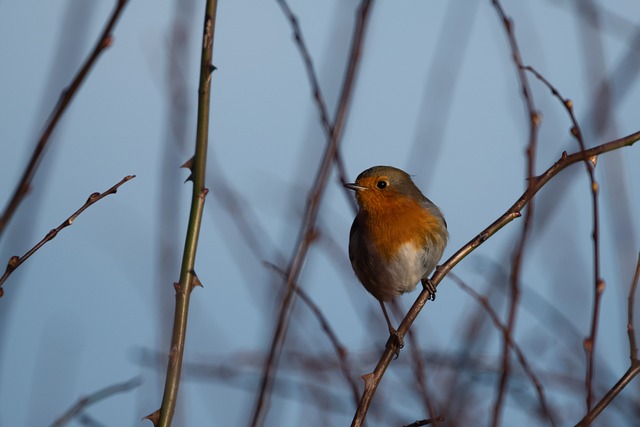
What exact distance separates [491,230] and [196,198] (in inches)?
30.0

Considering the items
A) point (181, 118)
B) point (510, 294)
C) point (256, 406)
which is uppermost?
point (181, 118)

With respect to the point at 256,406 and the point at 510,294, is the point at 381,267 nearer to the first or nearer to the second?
the point at 510,294

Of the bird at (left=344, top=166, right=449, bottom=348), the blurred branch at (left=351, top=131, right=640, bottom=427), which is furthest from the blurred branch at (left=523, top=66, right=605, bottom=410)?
the bird at (left=344, top=166, right=449, bottom=348)

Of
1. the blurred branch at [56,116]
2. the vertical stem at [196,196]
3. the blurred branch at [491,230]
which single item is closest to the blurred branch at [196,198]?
the vertical stem at [196,196]

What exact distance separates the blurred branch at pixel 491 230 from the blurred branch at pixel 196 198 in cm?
41

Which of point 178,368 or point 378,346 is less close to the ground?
point 378,346

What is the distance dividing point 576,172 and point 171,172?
1482mm

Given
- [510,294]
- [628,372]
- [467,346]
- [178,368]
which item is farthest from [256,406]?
[467,346]

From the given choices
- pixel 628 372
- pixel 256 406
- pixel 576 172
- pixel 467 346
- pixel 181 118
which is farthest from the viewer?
pixel 181 118

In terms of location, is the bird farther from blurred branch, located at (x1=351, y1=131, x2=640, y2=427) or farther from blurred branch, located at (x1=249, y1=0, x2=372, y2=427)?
blurred branch, located at (x1=351, y1=131, x2=640, y2=427)

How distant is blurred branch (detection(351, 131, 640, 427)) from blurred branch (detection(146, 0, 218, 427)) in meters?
0.41

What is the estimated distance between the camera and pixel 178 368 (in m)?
1.55

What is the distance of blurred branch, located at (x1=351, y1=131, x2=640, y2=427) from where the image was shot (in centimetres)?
181

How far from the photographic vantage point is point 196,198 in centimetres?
164
